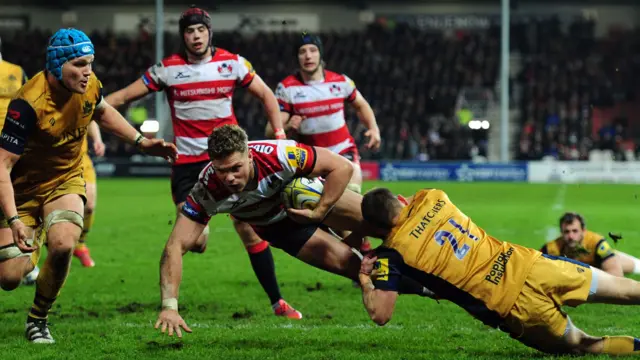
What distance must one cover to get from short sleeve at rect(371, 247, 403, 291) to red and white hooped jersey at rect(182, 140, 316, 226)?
916 millimetres

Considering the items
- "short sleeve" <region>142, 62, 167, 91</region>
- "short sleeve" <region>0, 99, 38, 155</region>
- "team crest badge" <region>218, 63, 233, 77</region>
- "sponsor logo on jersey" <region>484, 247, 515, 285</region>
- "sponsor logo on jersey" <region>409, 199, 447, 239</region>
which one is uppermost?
"team crest badge" <region>218, 63, 233, 77</region>

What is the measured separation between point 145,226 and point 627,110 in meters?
23.2

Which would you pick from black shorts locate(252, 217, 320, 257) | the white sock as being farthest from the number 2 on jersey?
the white sock

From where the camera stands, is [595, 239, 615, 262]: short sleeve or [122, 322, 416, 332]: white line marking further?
[595, 239, 615, 262]: short sleeve

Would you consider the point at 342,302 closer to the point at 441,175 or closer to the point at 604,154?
the point at 441,175

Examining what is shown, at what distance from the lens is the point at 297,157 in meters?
6.14

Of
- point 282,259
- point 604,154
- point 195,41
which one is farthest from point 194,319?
point 604,154

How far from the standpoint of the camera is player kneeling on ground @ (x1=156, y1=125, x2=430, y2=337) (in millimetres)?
5688

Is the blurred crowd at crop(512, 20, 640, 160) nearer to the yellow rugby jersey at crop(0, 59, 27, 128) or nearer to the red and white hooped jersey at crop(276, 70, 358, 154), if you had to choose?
the red and white hooped jersey at crop(276, 70, 358, 154)

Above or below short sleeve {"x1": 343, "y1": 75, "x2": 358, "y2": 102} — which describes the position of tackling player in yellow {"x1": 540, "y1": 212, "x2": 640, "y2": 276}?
below

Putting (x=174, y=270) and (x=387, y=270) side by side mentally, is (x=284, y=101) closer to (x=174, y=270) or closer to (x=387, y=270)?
(x=174, y=270)

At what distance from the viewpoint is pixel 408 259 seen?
5590 mm

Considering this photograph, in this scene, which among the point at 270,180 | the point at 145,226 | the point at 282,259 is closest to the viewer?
the point at 270,180

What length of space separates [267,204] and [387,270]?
1199 mm
